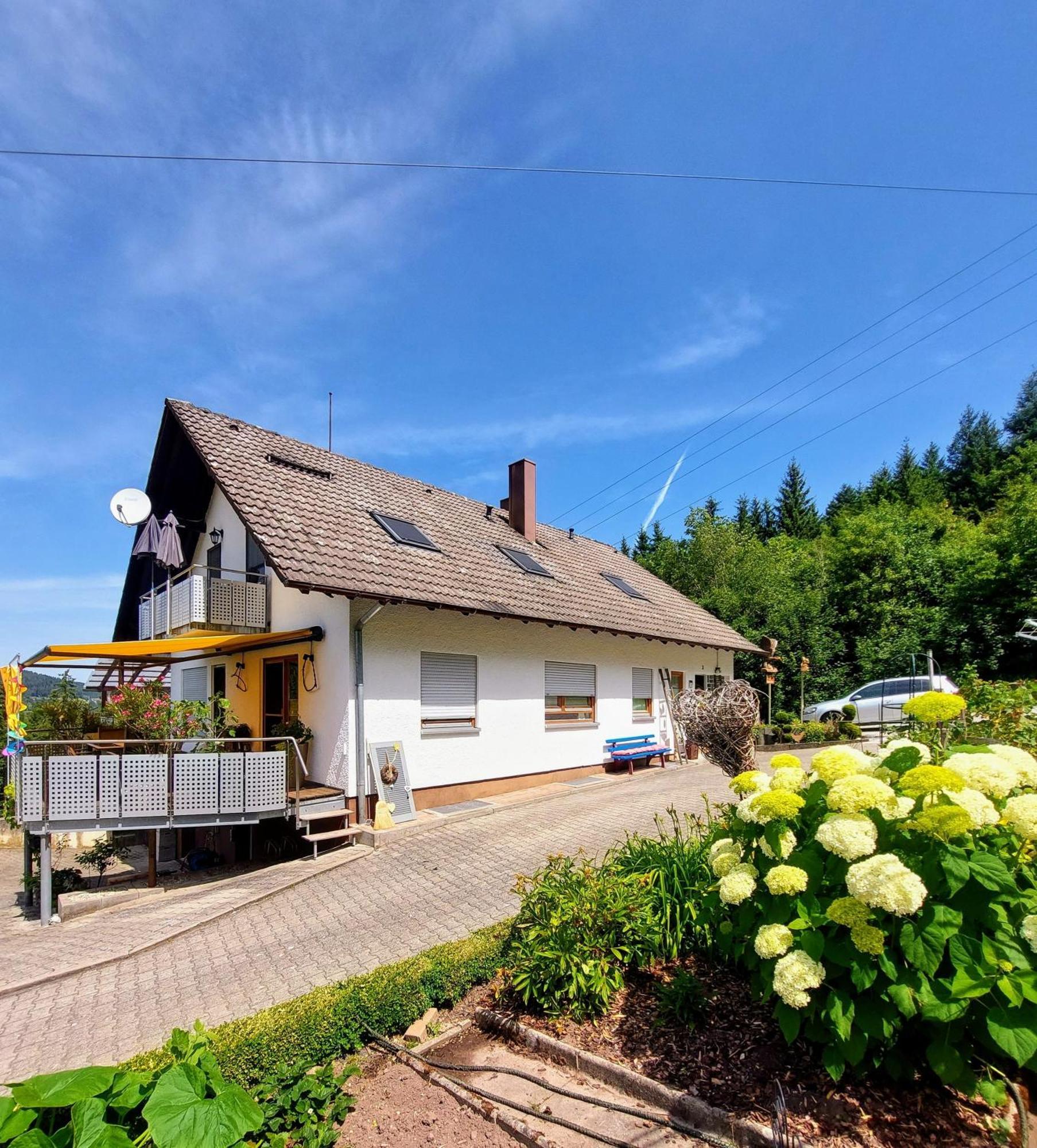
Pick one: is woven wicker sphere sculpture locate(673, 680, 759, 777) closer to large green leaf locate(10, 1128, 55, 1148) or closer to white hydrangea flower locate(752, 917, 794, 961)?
white hydrangea flower locate(752, 917, 794, 961)

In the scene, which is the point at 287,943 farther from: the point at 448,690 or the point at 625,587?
the point at 625,587

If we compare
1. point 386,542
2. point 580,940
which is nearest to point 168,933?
point 580,940

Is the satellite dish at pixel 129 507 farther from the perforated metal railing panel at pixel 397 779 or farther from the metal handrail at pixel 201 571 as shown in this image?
the perforated metal railing panel at pixel 397 779

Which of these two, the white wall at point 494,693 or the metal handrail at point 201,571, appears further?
the metal handrail at point 201,571

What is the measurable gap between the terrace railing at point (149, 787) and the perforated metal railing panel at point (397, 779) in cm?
123

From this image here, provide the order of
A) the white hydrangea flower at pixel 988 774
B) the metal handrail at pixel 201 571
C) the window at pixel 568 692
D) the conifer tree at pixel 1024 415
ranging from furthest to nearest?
the conifer tree at pixel 1024 415 → the window at pixel 568 692 → the metal handrail at pixel 201 571 → the white hydrangea flower at pixel 988 774

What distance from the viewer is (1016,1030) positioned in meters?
2.50

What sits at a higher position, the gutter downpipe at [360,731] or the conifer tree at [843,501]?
the conifer tree at [843,501]

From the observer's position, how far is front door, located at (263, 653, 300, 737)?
12.0 metres

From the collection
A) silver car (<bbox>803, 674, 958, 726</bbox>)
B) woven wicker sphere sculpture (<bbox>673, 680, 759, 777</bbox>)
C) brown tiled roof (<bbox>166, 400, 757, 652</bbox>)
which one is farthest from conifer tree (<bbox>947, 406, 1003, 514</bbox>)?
woven wicker sphere sculpture (<bbox>673, 680, 759, 777</bbox>)

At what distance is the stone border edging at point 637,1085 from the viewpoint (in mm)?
3092

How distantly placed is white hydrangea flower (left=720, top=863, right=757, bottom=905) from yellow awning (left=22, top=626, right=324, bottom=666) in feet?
29.8

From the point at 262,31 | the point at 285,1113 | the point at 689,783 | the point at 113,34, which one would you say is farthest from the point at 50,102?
the point at 689,783

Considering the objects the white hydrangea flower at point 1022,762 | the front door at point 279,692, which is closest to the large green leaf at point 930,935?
the white hydrangea flower at point 1022,762
